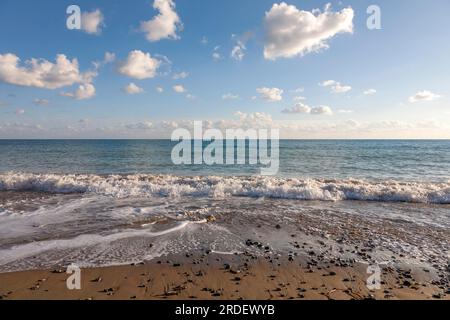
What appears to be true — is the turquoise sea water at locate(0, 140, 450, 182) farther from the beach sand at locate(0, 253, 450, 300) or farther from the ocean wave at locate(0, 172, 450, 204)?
the beach sand at locate(0, 253, 450, 300)

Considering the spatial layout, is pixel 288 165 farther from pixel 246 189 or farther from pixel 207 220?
pixel 207 220

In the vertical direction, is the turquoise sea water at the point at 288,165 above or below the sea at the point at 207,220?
above

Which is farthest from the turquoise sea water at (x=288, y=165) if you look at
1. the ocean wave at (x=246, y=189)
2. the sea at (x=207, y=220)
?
the sea at (x=207, y=220)

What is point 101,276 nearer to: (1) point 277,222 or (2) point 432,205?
(1) point 277,222

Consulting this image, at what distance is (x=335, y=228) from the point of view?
10.2 meters

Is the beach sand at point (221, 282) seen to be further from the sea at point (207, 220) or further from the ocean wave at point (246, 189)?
the ocean wave at point (246, 189)

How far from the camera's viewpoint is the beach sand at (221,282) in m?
5.79

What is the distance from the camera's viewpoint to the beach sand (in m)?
5.79

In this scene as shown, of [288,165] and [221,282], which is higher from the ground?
[288,165]

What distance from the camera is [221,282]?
6.32 meters

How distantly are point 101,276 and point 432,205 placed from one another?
15.7 metres

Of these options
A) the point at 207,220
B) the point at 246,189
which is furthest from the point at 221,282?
the point at 246,189

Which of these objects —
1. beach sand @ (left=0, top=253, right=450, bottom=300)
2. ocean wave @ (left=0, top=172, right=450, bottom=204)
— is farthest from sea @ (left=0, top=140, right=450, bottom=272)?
beach sand @ (left=0, top=253, right=450, bottom=300)

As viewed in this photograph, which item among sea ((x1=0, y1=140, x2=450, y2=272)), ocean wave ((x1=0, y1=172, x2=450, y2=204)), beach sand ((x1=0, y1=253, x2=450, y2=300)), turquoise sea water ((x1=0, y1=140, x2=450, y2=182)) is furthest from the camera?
turquoise sea water ((x1=0, y1=140, x2=450, y2=182))
